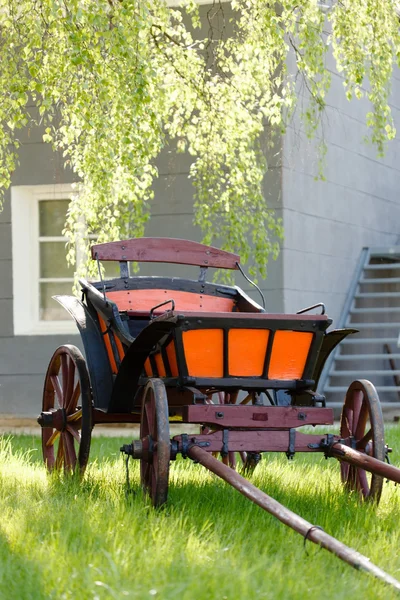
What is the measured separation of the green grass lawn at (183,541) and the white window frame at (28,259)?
5.38m

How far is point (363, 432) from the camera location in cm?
518

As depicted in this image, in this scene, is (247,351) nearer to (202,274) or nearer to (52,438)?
(202,274)

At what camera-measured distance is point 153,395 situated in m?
4.73

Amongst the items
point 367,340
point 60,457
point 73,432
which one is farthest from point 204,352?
point 367,340

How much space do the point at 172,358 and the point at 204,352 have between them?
22cm

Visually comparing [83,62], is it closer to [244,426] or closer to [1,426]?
[244,426]

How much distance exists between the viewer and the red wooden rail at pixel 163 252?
5.78 meters

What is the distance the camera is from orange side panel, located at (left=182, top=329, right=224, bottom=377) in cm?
485

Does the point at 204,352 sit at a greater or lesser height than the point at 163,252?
lesser

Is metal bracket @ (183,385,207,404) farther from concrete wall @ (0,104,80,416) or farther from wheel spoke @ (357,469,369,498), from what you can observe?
concrete wall @ (0,104,80,416)

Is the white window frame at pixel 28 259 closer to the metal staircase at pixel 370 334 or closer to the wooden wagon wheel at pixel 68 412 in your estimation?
the metal staircase at pixel 370 334

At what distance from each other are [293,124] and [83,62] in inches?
195

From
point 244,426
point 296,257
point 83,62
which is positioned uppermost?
point 83,62

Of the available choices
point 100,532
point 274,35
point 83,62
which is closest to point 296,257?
point 274,35
